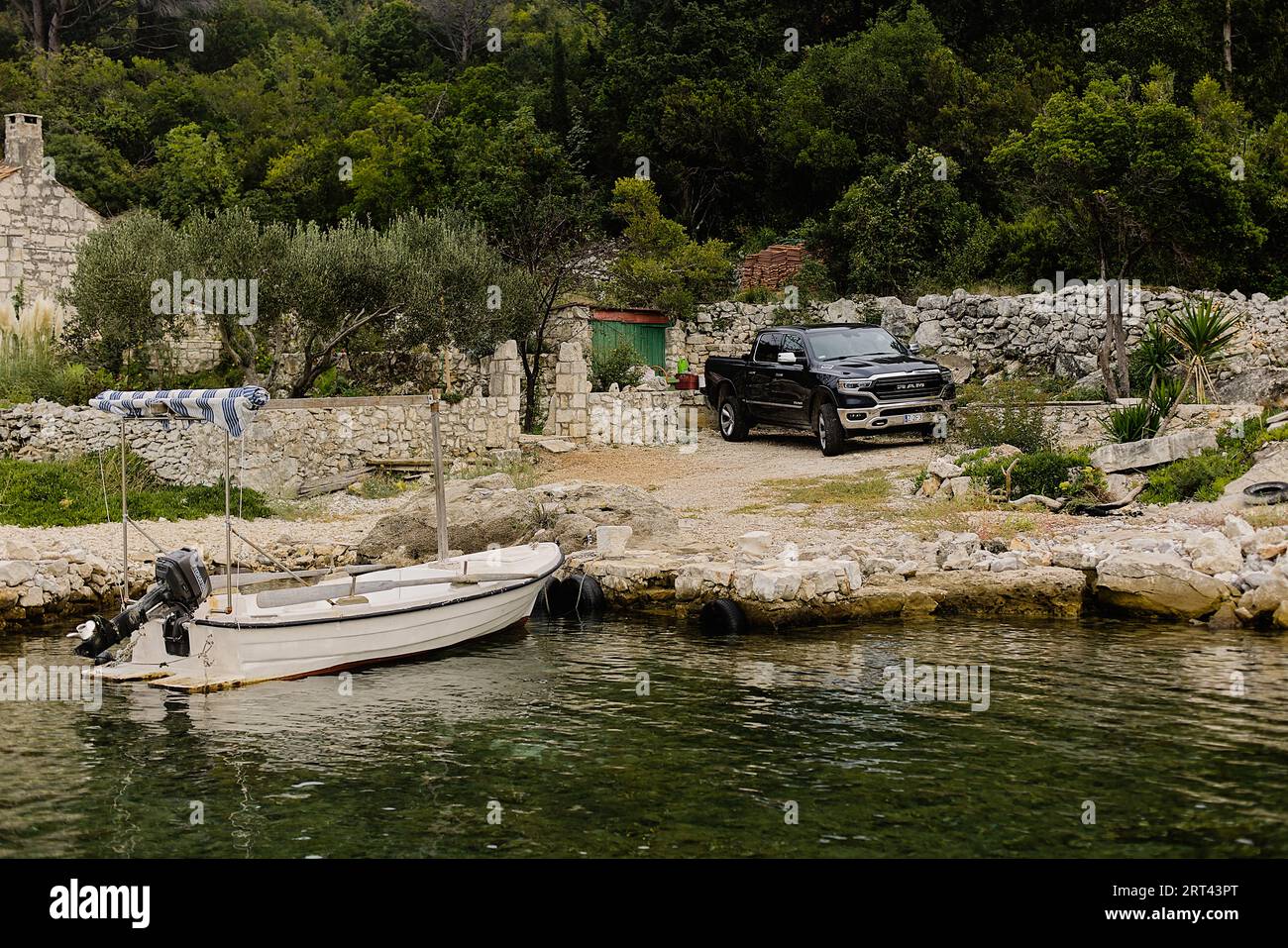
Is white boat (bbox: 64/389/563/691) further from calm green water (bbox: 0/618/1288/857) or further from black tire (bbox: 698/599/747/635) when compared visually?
black tire (bbox: 698/599/747/635)

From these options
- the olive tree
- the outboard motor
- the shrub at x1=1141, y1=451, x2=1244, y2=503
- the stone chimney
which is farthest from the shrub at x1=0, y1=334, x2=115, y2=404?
the shrub at x1=1141, y1=451, x2=1244, y2=503

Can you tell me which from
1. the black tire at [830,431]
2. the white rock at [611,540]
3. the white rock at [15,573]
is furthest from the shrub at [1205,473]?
the white rock at [15,573]

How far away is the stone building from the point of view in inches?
1197

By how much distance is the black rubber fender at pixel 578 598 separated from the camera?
16.2 metres

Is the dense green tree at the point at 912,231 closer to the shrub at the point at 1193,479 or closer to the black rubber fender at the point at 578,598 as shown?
the shrub at the point at 1193,479

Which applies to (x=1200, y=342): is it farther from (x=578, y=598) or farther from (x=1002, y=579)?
(x=578, y=598)

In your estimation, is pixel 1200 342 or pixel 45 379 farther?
pixel 45 379

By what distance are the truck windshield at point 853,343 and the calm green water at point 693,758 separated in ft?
34.7

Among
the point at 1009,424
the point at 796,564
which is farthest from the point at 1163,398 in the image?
the point at 796,564

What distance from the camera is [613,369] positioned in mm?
29531

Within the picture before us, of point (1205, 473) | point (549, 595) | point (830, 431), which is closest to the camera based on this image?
point (549, 595)

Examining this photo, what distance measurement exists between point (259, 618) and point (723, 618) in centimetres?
518
